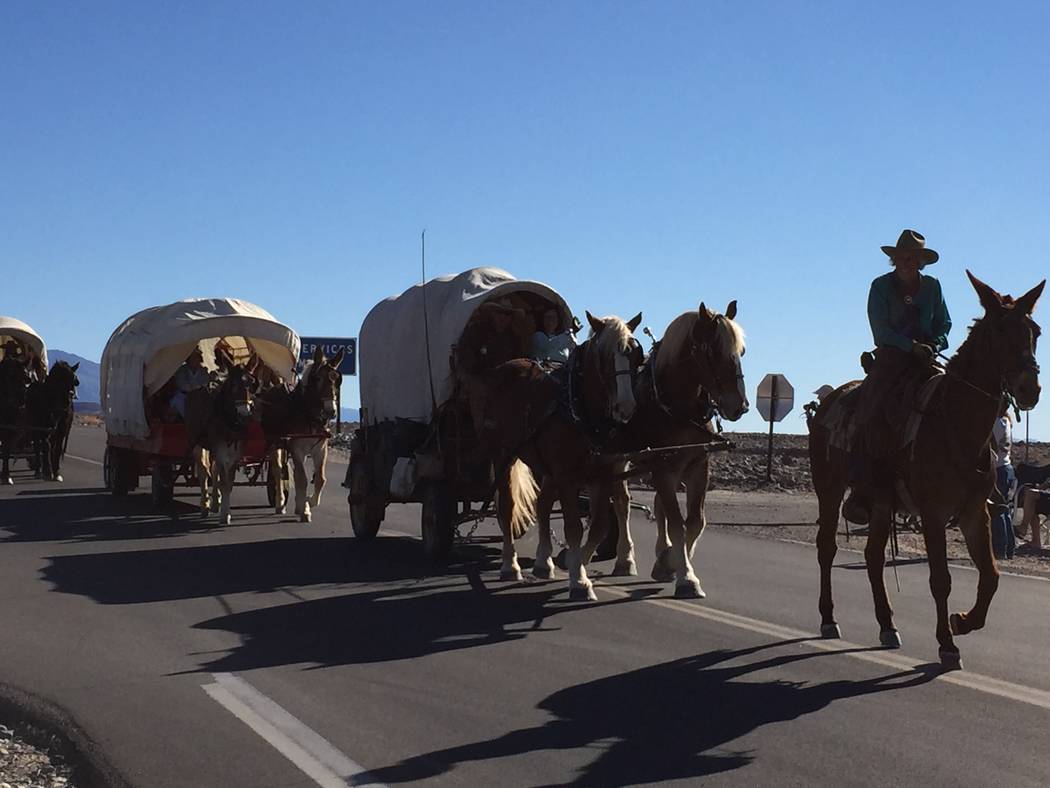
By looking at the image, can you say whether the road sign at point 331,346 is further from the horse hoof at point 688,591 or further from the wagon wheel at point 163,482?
the horse hoof at point 688,591

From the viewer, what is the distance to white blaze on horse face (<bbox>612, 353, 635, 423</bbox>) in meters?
12.4

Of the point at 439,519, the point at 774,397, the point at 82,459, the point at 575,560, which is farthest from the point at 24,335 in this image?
the point at 575,560

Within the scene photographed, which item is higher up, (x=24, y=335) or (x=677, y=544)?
(x=24, y=335)

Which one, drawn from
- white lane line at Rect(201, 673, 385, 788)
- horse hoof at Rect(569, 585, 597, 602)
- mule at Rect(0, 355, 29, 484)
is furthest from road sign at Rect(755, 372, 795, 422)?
white lane line at Rect(201, 673, 385, 788)

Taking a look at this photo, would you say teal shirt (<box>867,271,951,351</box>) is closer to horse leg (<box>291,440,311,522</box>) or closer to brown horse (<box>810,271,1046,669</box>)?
brown horse (<box>810,271,1046,669</box>)

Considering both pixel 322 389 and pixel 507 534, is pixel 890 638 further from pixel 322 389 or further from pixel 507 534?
pixel 322 389

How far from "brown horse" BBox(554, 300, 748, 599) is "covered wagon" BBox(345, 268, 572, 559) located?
2.17 m

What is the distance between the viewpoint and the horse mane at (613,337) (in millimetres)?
12734

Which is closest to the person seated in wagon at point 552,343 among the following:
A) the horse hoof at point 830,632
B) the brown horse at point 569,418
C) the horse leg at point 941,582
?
the brown horse at point 569,418

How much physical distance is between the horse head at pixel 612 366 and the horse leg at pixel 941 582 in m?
3.55

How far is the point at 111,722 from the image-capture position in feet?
25.6

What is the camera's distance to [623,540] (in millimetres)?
14328

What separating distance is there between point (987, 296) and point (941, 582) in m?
1.85

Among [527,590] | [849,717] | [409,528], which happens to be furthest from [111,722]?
[409,528]
